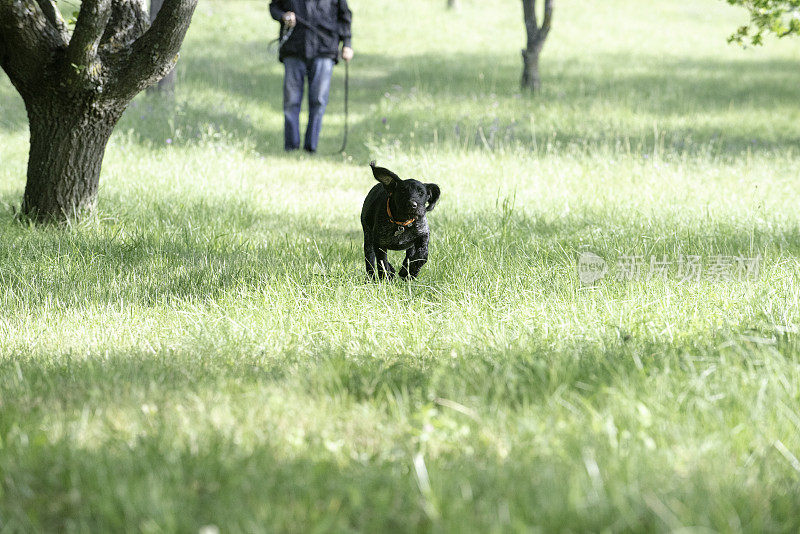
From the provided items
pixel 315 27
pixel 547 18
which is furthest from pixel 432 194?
pixel 547 18

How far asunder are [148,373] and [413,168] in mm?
5173

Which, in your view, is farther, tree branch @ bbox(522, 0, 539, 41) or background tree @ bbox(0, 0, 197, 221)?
tree branch @ bbox(522, 0, 539, 41)

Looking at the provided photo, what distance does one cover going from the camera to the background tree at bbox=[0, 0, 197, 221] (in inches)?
201

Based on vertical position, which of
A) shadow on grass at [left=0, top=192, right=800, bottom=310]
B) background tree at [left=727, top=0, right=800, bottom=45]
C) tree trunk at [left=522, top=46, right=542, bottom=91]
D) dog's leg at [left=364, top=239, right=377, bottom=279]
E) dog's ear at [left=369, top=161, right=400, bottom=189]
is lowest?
shadow on grass at [left=0, top=192, right=800, bottom=310]

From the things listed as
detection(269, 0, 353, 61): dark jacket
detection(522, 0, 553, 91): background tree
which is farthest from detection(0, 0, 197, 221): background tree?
detection(522, 0, 553, 91): background tree

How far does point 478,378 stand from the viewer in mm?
2945

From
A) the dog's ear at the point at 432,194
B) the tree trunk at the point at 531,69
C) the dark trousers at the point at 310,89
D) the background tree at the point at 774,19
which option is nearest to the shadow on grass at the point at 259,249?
the dog's ear at the point at 432,194

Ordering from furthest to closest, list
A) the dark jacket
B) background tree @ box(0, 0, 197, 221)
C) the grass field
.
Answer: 1. the dark jacket
2. background tree @ box(0, 0, 197, 221)
3. the grass field

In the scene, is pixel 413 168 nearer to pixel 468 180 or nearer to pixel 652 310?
pixel 468 180

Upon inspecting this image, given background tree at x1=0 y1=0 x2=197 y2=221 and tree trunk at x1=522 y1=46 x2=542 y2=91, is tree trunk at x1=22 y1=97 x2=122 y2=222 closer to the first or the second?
background tree at x1=0 y1=0 x2=197 y2=221

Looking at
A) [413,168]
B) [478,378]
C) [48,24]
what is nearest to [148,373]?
[478,378]

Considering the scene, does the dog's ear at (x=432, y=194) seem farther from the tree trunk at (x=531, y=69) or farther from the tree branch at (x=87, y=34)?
the tree trunk at (x=531, y=69)

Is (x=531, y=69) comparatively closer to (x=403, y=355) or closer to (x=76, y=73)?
(x=76, y=73)

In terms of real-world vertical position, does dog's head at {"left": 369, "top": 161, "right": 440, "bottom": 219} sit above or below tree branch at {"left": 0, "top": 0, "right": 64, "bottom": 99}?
below
